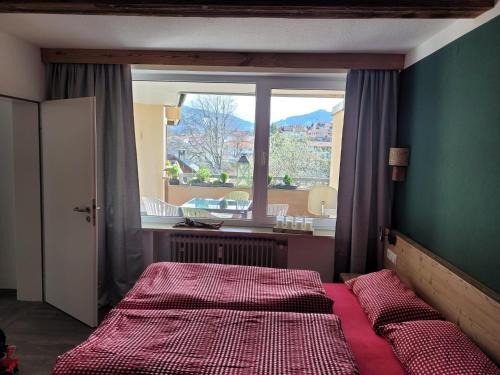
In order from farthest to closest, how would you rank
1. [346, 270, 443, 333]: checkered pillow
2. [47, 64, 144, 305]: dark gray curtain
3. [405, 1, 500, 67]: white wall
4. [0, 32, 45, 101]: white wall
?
1. [47, 64, 144, 305]: dark gray curtain
2. [0, 32, 45, 101]: white wall
3. [346, 270, 443, 333]: checkered pillow
4. [405, 1, 500, 67]: white wall

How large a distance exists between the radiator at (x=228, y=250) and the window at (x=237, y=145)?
0.94ft

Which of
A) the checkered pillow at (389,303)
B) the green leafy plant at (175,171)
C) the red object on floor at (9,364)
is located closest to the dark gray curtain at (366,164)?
the checkered pillow at (389,303)

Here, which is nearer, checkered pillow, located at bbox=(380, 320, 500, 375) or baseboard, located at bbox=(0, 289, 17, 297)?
checkered pillow, located at bbox=(380, 320, 500, 375)

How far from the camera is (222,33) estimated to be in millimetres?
2662

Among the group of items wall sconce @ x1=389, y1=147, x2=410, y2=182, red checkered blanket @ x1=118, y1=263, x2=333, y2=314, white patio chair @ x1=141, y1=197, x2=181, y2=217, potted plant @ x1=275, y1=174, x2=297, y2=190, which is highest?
wall sconce @ x1=389, y1=147, x2=410, y2=182

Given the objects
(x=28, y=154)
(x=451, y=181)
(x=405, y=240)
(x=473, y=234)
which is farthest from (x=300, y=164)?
(x=28, y=154)

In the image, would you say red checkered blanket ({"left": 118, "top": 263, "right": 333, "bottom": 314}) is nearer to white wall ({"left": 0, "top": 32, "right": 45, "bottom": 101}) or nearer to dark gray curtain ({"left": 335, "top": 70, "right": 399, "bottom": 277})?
dark gray curtain ({"left": 335, "top": 70, "right": 399, "bottom": 277})

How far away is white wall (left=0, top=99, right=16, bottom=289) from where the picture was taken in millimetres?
3477

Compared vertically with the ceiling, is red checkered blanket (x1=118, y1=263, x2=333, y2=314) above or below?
below

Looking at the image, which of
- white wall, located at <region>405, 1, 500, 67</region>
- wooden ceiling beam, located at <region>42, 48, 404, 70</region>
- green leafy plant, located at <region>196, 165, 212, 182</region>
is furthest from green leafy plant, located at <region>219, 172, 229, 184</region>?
white wall, located at <region>405, 1, 500, 67</region>

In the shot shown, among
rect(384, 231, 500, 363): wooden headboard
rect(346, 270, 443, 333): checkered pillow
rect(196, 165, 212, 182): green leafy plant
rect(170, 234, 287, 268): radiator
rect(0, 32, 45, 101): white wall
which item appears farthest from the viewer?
rect(196, 165, 212, 182): green leafy plant

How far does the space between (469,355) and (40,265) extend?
142 inches

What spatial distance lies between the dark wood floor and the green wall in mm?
2846

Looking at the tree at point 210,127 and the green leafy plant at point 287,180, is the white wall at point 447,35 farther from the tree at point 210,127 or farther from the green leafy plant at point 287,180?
the tree at point 210,127
